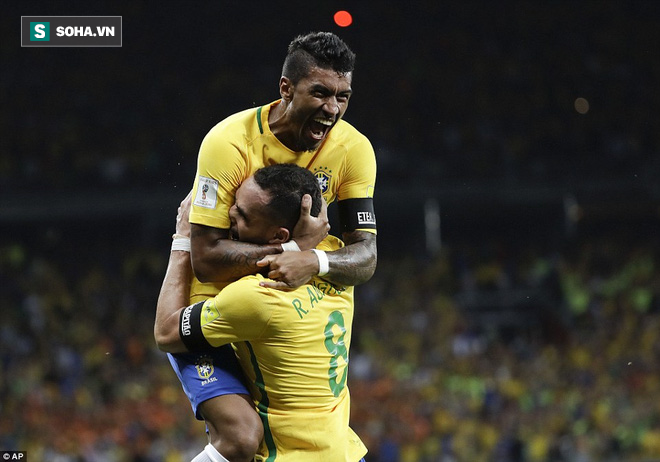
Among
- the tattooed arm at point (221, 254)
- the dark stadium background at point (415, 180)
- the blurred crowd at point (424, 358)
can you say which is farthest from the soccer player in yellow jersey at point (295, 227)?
the dark stadium background at point (415, 180)

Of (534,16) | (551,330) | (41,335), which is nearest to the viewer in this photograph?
(41,335)

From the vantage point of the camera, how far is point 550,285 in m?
18.8

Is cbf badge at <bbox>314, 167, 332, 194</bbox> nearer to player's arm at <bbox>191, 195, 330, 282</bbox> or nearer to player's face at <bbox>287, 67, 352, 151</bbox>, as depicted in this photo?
player's face at <bbox>287, 67, 352, 151</bbox>

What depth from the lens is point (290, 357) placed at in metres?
3.94

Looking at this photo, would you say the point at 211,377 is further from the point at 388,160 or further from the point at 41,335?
the point at 388,160

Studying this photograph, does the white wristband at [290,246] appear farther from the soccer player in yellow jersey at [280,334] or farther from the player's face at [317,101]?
the player's face at [317,101]

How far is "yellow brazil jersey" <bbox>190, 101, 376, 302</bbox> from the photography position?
163 inches

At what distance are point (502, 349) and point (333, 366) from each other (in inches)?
509

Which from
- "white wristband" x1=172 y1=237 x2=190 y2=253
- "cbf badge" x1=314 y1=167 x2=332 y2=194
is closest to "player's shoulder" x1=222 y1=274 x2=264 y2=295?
"white wristband" x1=172 y1=237 x2=190 y2=253

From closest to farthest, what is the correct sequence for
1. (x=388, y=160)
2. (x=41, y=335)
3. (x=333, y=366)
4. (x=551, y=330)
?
(x=333, y=366)
(x=41, y=335)
(x=551, y=330)
(x=388, y=160)

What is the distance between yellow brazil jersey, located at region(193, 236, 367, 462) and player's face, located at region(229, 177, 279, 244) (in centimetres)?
21

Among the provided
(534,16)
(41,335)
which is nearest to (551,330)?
(534,16)

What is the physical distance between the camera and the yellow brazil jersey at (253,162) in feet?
13.6

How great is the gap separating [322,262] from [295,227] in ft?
0.62
